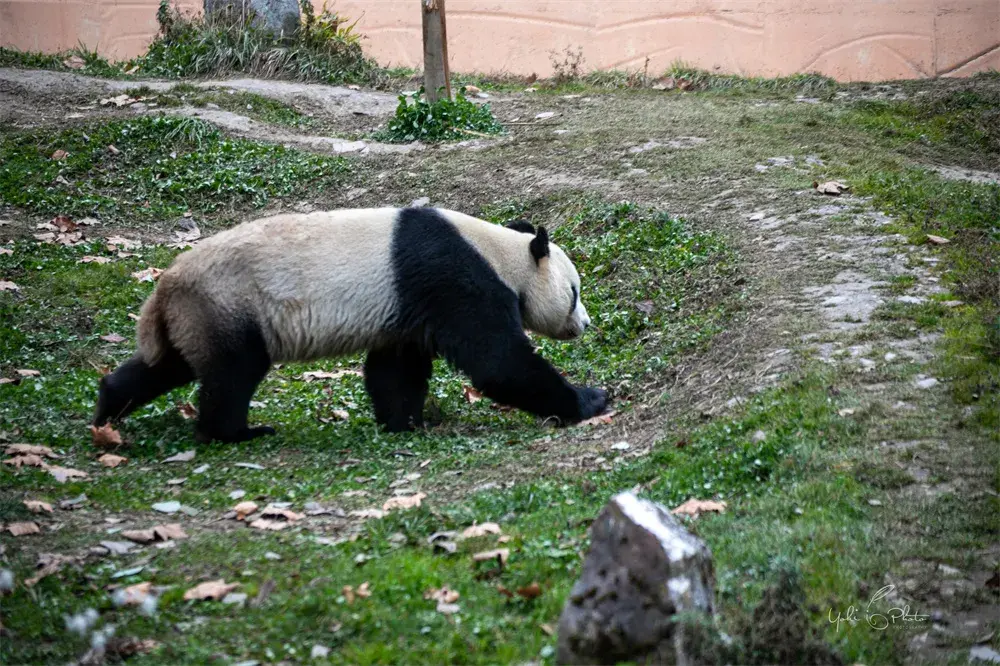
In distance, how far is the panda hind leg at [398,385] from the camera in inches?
288

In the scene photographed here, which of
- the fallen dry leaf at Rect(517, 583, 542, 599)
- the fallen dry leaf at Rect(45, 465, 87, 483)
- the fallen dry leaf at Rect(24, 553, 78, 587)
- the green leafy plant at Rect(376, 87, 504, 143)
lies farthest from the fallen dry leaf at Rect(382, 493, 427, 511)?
the green leafy plant at Rect(376, 87, 504, 143)

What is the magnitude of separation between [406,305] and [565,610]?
371cm

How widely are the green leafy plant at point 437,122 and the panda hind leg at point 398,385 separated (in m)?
5.72

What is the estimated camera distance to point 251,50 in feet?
49.0

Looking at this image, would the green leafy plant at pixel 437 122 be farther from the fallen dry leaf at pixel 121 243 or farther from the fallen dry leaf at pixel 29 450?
the fallen dry leaf at pixel 29 450

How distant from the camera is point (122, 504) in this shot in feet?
18.9

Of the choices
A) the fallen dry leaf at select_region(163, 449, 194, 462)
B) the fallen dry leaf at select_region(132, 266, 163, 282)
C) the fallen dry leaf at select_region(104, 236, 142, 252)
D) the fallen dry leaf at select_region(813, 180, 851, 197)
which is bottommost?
the fallen dry leaf at select_region(163, 449, 194, 462)

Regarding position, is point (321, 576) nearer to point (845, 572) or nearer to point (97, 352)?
point (845, 572)

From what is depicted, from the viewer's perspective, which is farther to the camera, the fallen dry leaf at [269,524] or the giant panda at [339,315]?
the giant panda at [339,315]

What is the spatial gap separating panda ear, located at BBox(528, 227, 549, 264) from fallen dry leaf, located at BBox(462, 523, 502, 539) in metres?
2.69

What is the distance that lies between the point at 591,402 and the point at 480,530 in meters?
2.22

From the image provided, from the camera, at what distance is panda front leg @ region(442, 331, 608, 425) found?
22.8 ft

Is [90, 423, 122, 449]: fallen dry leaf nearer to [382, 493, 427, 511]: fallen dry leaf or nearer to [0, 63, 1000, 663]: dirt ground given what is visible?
[382, 493, 427, 511]: fallen dry leaf

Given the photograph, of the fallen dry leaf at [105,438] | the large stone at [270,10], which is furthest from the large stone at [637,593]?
the large stone at [270,10]
